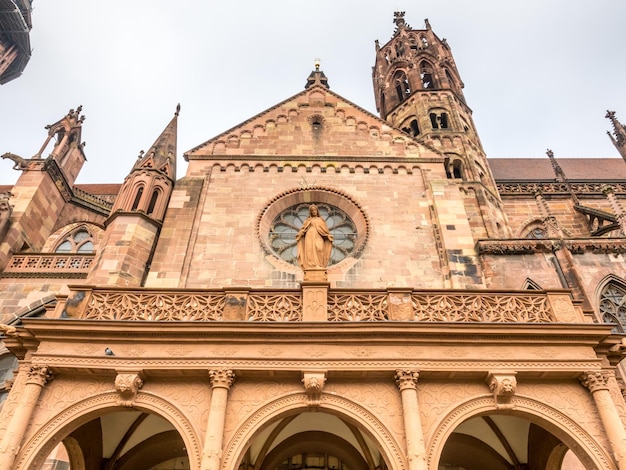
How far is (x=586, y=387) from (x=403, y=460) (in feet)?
11.5

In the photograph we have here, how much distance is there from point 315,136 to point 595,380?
449 inches

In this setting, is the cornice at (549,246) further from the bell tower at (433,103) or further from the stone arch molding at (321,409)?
the stone arch molding at (321,409)

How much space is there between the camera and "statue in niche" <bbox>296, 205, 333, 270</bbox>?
9.62 metres

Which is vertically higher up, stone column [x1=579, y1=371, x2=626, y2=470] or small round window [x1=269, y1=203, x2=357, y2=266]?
small round window [x1=269, y1=203, x2=357, y2=266]

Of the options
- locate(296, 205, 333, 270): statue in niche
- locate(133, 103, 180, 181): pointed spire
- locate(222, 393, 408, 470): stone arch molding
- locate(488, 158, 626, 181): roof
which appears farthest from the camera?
locate(488, 158, 626, 181): roof

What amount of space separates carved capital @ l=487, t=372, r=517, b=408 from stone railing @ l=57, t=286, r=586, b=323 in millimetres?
1066

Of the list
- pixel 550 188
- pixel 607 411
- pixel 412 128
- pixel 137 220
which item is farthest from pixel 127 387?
pixel 550 188

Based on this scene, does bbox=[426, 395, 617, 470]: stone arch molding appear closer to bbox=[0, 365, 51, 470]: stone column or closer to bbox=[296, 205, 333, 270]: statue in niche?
bbox=[296, 205, 333, 270]: statue in niche

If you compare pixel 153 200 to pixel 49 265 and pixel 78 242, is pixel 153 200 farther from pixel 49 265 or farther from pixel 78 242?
pixel 78 242

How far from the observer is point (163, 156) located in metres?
14.9

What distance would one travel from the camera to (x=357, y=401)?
7652 millimetres

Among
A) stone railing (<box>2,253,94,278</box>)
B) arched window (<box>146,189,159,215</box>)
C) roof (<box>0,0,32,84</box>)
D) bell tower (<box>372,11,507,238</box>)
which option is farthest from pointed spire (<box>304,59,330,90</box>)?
roof (<box>0,0,32,84</box>)

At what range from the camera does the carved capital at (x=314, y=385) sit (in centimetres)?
762

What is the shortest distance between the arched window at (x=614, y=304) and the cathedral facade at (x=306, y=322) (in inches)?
2.4
